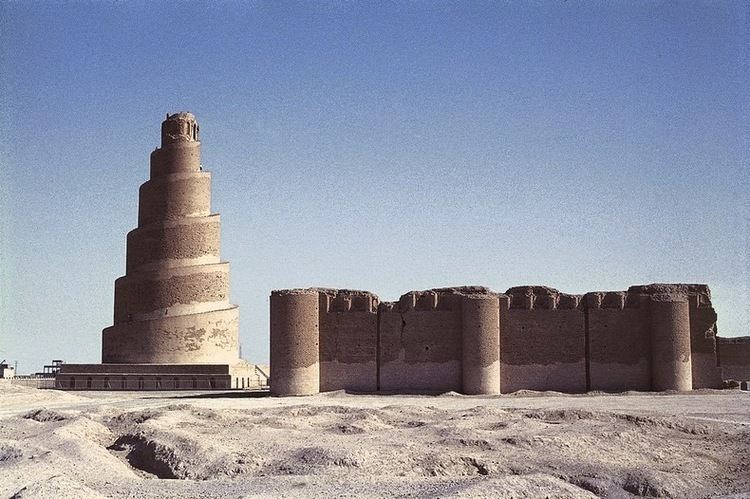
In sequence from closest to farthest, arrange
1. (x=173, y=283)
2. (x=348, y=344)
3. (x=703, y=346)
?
(x=703, y=346) → (x=348, y=344) → (x=173, y=283)

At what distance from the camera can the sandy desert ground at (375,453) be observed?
34.8ft

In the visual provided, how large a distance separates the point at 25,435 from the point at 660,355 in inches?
696

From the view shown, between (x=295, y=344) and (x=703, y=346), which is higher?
(x=295, y=344)

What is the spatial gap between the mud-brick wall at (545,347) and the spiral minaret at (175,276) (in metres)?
13.9

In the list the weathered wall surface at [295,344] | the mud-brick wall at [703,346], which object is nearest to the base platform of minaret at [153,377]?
the weathered wall surface at [295,344]

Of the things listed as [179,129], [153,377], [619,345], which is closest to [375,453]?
[619,345]

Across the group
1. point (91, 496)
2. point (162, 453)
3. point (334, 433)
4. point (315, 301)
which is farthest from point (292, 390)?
point (91, 496)

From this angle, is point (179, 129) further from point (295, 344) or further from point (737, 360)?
point (737, 360)

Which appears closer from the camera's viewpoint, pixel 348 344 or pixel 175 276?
pixel 348 344

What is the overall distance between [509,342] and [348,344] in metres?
4.86

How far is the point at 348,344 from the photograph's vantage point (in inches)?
1077

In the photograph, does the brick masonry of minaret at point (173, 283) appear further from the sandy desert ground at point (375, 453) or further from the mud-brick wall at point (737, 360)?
the mud-brick wall at point (737, 360)

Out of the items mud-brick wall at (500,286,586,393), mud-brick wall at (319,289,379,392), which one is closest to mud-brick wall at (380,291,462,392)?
mud-brick wall at (319,289,379,392)

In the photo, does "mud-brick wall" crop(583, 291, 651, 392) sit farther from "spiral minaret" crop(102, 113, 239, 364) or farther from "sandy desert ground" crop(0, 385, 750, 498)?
"spiral minaret" crop(102, 113, 239, 364)
